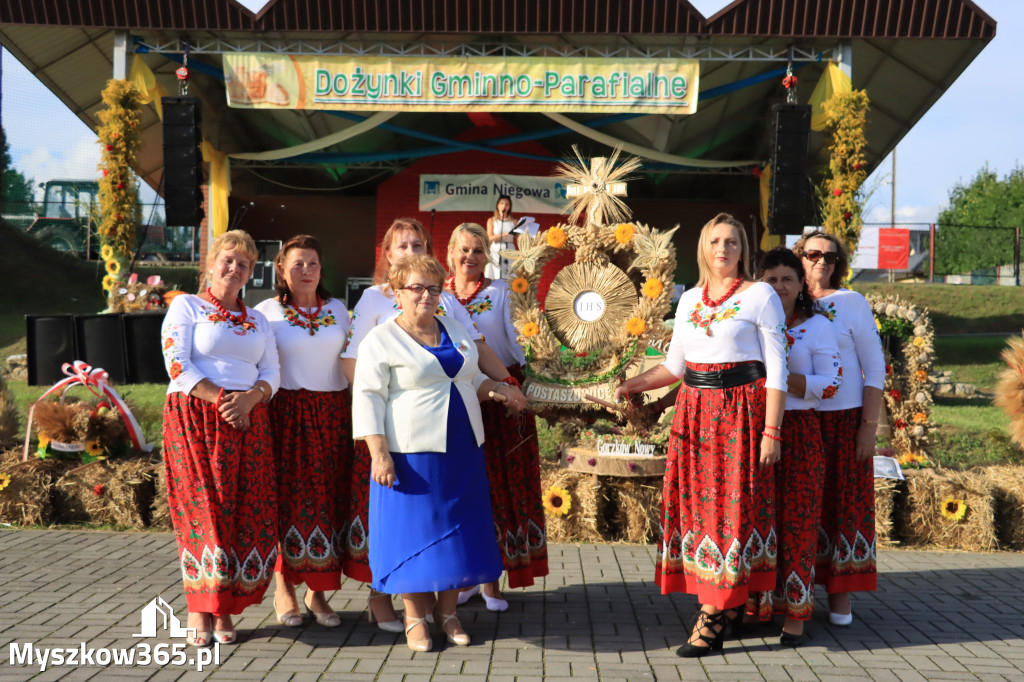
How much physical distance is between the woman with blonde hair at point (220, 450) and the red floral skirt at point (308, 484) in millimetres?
106

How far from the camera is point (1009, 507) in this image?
543 cm

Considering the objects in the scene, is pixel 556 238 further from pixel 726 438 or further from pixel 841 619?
pixel 841 619

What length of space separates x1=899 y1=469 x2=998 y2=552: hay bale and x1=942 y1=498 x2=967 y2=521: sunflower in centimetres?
2

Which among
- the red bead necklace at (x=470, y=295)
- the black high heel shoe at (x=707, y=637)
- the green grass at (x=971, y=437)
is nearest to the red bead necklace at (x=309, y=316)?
the red bead necklace at (x=470, y=295)

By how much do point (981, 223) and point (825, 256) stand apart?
110ft

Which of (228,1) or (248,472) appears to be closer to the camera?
(248,472)

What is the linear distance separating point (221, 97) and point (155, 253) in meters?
9.89

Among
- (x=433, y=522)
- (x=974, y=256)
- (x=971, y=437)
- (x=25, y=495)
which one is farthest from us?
(x=974, y=256)

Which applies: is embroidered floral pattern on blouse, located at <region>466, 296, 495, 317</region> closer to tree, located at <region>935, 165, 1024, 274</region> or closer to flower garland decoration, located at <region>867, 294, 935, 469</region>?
flower garland decoration, located at <region>867, 294, 935, 469</region>

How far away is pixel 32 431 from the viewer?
6.03 m

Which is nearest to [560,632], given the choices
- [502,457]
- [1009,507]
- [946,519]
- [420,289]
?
[502,457]

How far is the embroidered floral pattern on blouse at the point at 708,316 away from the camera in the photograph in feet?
11.4

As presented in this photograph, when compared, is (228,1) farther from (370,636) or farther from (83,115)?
(370,636)

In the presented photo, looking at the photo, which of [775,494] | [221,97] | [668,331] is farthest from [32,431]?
[221,97]
